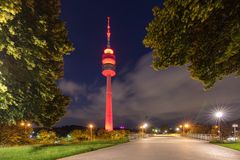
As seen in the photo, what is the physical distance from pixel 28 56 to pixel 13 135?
26862 mm

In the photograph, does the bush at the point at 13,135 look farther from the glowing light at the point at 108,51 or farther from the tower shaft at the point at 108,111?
the glowing light at the point at 108,51

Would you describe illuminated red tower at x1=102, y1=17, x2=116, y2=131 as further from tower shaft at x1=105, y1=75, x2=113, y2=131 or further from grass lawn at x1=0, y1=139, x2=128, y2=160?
grass lawn at x1=0, y1=139, x2=128, y2=160

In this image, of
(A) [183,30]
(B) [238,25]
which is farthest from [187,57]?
(B) [238,25]

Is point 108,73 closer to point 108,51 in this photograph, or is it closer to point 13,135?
point 108,51

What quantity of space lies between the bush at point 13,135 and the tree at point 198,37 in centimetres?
2576

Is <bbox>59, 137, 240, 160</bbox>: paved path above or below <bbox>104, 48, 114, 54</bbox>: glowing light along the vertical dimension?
below

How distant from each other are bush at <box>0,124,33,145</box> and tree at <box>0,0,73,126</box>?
67.1 ft

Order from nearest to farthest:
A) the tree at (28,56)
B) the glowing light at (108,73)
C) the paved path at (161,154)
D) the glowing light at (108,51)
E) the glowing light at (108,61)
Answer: the tree at (28,56)
the paved path at (161,154)
the glowing light at (108,73)
the glowing light at (108,61)
the glowing light at (108,51)

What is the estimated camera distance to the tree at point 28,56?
44.1ft

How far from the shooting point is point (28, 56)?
45.3ft

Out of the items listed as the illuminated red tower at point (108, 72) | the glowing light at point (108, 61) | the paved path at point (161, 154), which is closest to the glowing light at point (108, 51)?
the illuminated red tower at point (108, 72)

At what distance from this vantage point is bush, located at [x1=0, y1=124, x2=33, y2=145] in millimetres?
36594

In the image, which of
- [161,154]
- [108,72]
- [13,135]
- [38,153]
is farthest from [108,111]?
[161,154]

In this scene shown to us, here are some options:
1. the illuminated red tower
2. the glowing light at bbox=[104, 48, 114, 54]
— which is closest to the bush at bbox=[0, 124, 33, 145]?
the illuminated red tower
